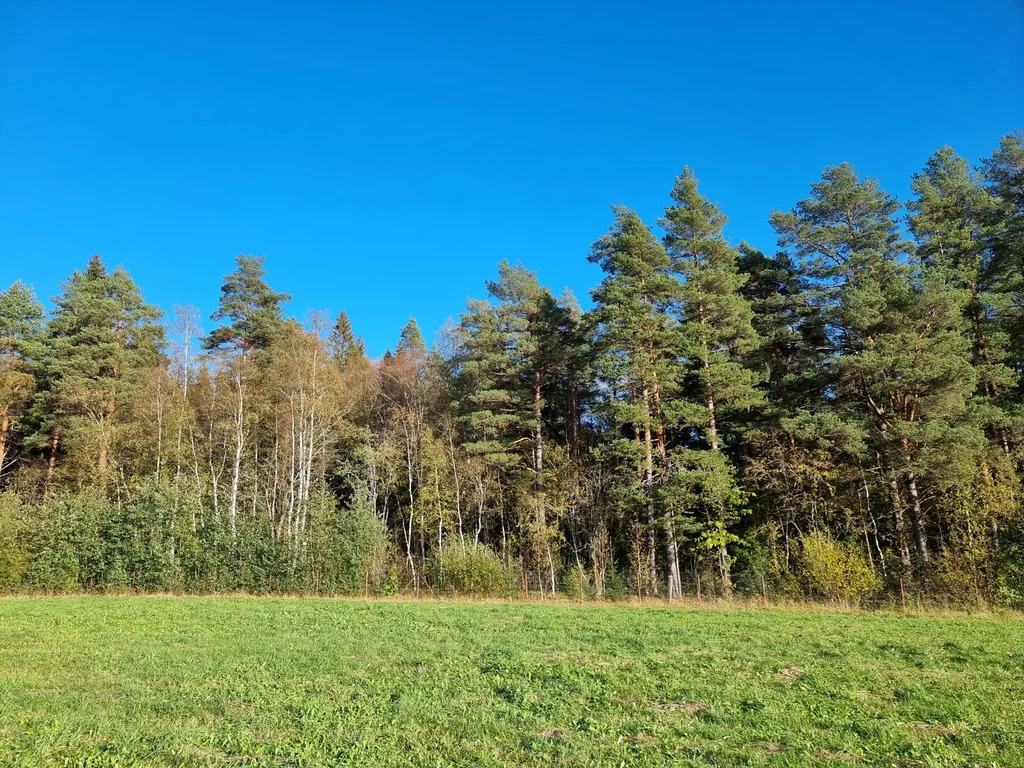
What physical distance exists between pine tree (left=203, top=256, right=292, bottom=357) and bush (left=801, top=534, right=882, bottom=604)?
27630 mm

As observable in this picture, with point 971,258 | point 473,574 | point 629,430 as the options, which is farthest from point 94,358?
point 971,258

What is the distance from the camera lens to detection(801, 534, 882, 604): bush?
18.8m

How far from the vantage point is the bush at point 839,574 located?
61.5 feet

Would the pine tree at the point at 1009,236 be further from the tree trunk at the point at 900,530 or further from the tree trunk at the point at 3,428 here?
the tree trunk at the point at 3,428

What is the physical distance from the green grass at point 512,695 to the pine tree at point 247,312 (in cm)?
2048

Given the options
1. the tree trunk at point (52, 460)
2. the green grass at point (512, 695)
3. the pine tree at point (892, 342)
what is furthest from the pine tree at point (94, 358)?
the pine tree at point (892, 342)

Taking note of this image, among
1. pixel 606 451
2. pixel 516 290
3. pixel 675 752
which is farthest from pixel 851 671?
pixel 516 290

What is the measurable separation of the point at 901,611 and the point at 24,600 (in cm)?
3008

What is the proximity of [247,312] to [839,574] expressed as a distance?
31.4 meters

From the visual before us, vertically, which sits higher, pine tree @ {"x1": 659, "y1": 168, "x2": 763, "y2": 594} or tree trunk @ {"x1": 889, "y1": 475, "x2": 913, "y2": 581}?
pine tree @ {"x1": 659, "y1": 168, "x2": 763, "y2": 594}

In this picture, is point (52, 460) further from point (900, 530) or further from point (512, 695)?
point (900, 530)

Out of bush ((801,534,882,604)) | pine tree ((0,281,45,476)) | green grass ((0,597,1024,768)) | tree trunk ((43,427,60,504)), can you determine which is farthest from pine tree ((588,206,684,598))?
pine tree ((0,281,45,476))

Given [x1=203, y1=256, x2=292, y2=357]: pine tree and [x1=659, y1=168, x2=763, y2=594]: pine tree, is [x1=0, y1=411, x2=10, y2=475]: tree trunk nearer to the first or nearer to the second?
[x1=203, y1=256, x2=292, y2=357]: pine tree

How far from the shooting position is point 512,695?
279 inches
